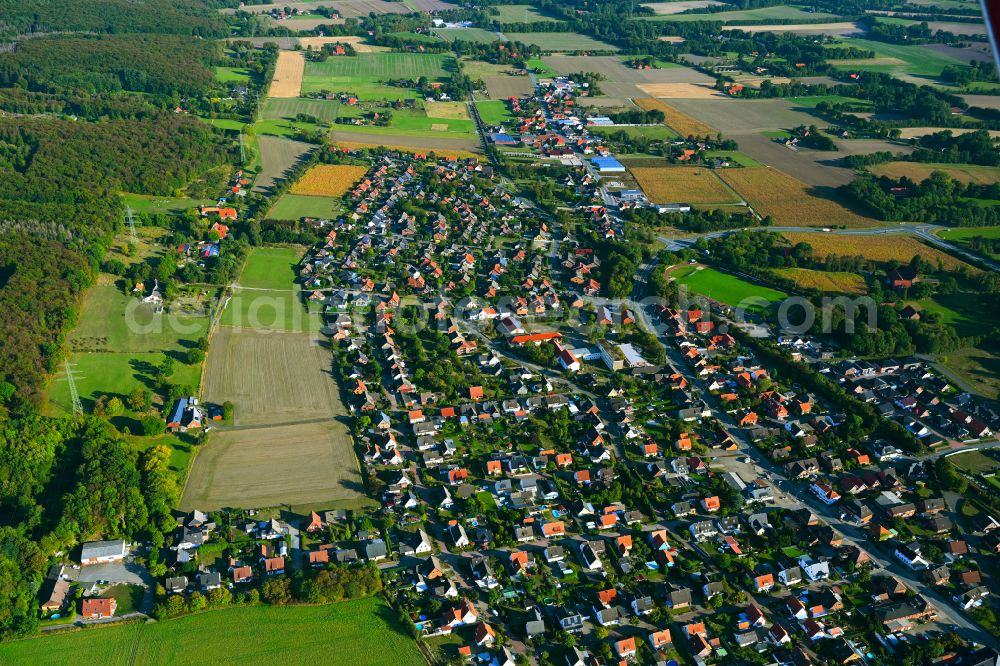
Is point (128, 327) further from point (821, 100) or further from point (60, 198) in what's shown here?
point (821, 100)

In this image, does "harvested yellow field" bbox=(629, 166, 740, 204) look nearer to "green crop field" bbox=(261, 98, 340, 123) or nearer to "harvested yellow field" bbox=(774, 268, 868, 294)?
"harvested yellow field" bbox=(774, 268, 868, 294)

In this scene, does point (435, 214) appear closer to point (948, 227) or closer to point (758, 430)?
point (758, 430)

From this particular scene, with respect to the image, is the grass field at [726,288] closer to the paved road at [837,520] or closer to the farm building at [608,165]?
the paved road at [837,520]

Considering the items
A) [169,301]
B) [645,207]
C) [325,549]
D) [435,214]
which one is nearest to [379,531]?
[325,549]

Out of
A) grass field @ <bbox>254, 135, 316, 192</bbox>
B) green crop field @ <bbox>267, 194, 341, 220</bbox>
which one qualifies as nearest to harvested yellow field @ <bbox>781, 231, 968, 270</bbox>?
green crop field @ <bbox>267, 194, 341, 220</bbox>

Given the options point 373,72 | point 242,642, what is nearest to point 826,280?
point 242,642

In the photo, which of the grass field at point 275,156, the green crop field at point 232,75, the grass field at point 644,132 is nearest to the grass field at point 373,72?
the green crop field at point 232,75
